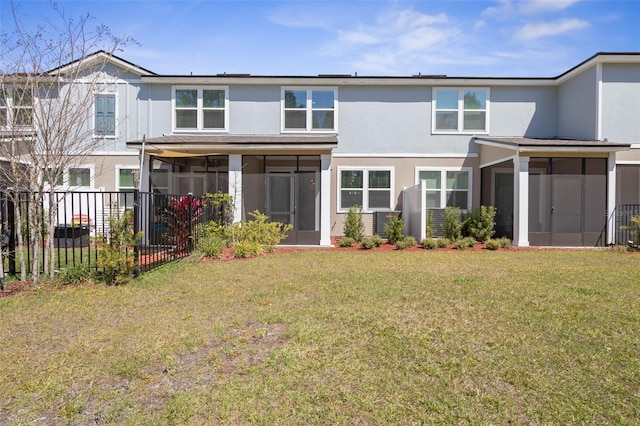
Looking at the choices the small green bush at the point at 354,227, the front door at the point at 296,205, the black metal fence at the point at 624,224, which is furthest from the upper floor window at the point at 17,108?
the black metal fence at the point at 624,224

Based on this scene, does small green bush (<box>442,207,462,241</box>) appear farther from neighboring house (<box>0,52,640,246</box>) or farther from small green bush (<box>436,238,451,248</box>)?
neighboring house (<box>0,52,640,246</box>)

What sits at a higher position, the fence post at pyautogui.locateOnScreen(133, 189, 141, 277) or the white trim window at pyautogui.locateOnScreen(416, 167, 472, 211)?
the white trim window at pyautogui.locateOnScreen(416, 167, 472, 211)

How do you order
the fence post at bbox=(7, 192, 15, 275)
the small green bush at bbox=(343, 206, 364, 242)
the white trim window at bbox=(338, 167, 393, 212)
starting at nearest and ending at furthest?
the fence post at bbox=(7, 192, 15, 275) → the small green bush at bbox=(343, 206, 364, 242) → the white trim window at bbox=(338, 167, 393, 212)

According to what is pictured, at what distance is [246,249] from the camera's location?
36.3 ft

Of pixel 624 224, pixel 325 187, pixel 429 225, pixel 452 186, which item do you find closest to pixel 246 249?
pixel 325 187

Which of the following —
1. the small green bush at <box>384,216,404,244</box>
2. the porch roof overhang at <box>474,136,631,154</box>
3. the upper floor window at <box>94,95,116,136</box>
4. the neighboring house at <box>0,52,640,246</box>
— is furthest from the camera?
the upper floor window at <box>94,95,116,136</box>

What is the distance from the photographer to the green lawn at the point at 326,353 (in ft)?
10.3

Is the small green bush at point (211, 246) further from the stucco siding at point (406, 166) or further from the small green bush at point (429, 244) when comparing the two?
the small green bush at point (429, 244)

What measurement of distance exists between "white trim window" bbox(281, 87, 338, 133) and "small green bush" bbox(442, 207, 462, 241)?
17.9ft

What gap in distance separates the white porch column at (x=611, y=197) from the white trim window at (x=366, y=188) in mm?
Result: 7138

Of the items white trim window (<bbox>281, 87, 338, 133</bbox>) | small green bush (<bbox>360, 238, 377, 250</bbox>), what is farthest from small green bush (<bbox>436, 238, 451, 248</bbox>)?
white trim window (<bbox>281, 87, 338, 133</bbox>)

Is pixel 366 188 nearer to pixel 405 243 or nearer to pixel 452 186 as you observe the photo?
pixel 452 186

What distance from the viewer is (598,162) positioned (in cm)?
1384

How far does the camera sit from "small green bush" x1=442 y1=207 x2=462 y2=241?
14.0 m
